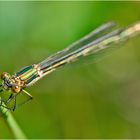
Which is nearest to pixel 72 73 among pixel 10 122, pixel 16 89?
pixel 16 89

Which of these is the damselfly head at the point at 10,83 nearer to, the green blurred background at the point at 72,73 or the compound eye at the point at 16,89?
the compound eye at the point at 16,89

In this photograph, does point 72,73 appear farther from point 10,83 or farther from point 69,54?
point 10,83

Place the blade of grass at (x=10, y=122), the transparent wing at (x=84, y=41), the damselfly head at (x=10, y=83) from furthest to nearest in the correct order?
the transparent wing at (x=84, y=41) → the damselfly head at (x=10, y=83) → the blade of grass at (x=10, y=122)

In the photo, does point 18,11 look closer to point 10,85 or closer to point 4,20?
point 4,20

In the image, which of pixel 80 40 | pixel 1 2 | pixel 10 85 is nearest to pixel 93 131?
pixel 80 40

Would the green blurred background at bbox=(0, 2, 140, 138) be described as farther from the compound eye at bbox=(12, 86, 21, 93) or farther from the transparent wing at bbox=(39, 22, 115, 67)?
the compound eye at bbox=(12, 86, 21, 93)

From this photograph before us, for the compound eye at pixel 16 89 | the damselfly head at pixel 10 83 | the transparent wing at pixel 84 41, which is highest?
the transparent wing at pixel 84 41

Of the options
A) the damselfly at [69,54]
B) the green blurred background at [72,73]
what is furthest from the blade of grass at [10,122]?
the green blurred background at [72,73]
